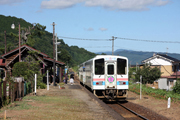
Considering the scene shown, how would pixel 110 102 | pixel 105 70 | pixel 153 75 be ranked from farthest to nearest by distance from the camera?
pixel 153 75
pixel 110 102
pixel 105 70

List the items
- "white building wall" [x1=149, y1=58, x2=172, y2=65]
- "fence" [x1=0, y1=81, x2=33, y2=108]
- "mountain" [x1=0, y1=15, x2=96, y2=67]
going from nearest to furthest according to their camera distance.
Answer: "fence" [x1=0, y1=81, x2=33, y2=108]
"white building wall" [x1=149, y1=58, x2=172, y2=65]
"mountain" [x1=0, y1=15, x2=96, y2=67]

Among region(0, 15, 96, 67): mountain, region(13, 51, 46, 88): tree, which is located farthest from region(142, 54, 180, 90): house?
region(0, 15, 96, 67): mountain

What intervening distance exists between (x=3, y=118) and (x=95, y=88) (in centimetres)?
882

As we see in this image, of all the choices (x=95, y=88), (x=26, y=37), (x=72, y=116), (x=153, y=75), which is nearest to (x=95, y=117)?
(x=72, y=116)

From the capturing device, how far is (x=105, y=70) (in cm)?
1745

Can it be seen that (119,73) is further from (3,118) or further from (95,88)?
(3,118)

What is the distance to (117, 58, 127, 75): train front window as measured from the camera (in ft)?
57.6

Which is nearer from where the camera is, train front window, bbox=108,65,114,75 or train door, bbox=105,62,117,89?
train door, bbox=105,62,117,89

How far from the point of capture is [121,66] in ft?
57.9

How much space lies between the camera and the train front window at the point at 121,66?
17.6 meters

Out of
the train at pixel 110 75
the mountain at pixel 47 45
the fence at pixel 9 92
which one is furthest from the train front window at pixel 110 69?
the mountain at pixel 47 45

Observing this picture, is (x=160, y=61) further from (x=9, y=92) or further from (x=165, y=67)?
(x=9, y=92)

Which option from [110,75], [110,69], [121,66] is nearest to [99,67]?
[110,69]

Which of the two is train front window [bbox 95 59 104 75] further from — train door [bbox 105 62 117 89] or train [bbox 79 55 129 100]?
train door [bbox 105 62 117 89]
